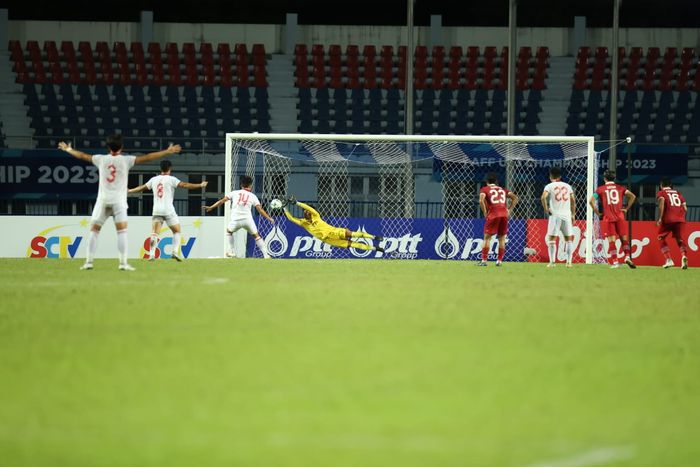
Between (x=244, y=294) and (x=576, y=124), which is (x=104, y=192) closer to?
(x=244, y=294)

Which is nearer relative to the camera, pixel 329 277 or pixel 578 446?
pixel 578 446

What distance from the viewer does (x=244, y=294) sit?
10445 millimetres

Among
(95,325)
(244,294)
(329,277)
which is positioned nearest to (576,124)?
(329,277)

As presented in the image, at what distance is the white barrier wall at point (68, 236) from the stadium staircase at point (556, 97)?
14.7 meters

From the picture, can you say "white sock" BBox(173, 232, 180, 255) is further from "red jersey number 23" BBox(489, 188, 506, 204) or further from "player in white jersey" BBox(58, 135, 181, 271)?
"red jersey number 23" BBox(489, 188, 506, 204)

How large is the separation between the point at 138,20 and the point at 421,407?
37100mm

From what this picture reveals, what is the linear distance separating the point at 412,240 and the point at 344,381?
18.9 meters

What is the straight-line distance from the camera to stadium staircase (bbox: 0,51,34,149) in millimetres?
32062

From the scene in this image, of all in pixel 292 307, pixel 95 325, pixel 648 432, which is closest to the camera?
pixel 648 432

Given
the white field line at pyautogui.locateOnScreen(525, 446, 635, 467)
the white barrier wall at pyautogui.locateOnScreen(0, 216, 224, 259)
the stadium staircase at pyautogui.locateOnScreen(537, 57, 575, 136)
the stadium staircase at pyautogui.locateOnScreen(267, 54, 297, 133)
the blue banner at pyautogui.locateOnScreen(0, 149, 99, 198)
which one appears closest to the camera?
the white field line at pyautogui.locateOnScreen(525, 446, 635, 467)

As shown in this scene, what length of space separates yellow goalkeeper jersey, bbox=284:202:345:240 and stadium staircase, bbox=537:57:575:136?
538 inches

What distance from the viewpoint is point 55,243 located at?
77.8 ft

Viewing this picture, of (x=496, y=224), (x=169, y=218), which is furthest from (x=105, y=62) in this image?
(x=496, y=224)

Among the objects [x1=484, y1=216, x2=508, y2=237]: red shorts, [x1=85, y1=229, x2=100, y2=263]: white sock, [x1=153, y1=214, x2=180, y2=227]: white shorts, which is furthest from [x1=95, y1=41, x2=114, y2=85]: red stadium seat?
[x1=85, y1=229, x2=100, y2=263]: white sock
